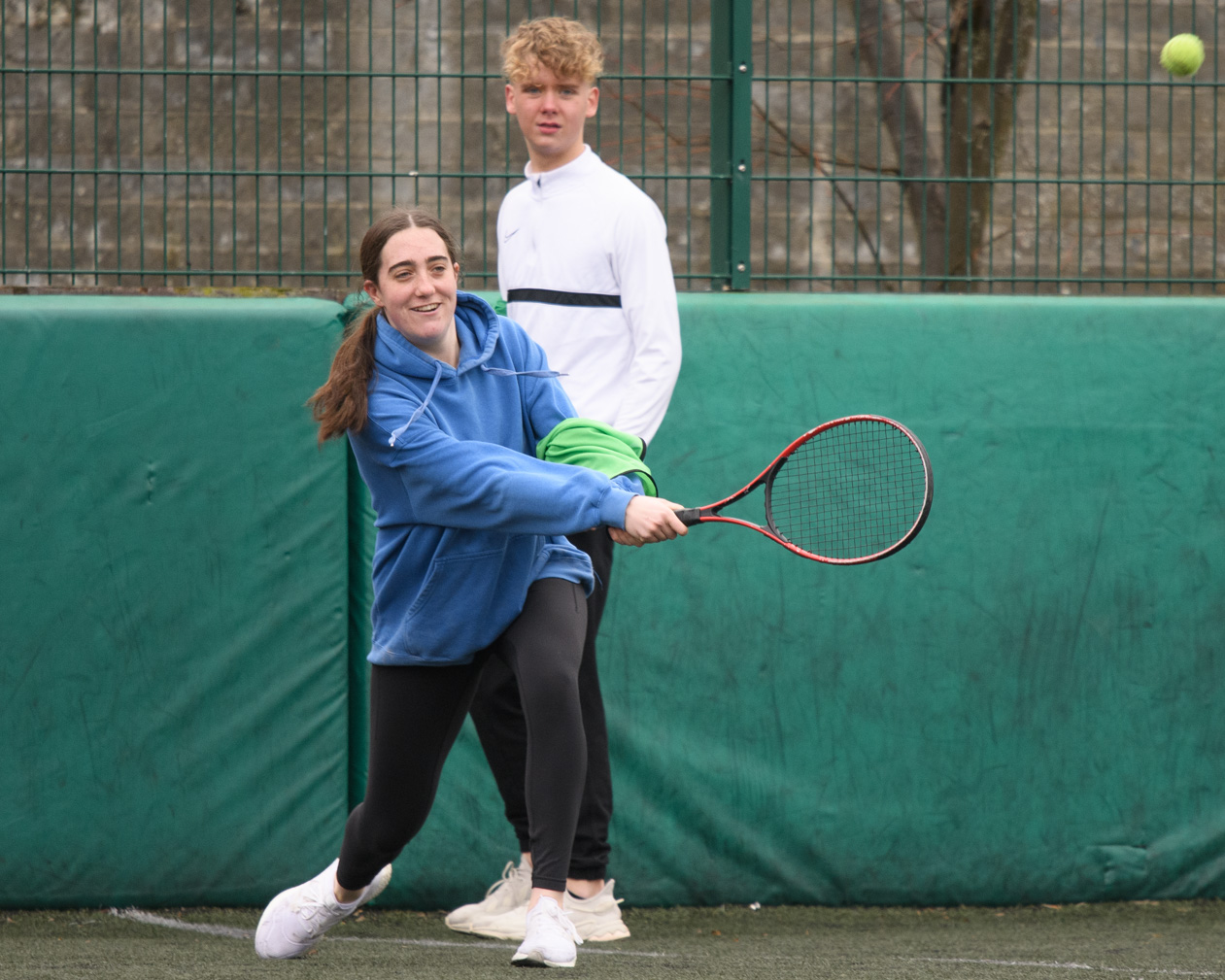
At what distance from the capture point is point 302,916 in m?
3.02

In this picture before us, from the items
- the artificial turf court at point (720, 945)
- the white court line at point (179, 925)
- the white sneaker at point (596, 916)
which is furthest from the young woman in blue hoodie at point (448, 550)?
the white court line at point (179, 925)

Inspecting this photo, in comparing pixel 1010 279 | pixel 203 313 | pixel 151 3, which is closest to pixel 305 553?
pixel 203 313

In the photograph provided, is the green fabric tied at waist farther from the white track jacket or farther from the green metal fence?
the green metal fence

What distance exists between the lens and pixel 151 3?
4.39m

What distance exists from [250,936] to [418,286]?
72.2 inches

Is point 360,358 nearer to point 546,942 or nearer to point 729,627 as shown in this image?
point 546,942

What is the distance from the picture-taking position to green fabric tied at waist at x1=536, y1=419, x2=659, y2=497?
2.87 meters

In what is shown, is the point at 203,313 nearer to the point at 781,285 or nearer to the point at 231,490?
the point at 231,490

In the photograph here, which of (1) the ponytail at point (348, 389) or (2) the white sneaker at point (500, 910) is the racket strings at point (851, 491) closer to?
(2) the white sneaker at point (500, 910)

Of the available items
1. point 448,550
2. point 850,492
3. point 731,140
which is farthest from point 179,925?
point 731,140

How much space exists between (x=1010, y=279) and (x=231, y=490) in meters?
2.38

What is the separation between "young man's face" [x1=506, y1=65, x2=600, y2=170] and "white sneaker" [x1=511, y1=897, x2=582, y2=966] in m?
1.77

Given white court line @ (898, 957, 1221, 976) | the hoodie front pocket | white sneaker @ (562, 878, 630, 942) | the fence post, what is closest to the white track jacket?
the hoodie front pocket

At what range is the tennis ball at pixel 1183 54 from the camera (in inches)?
169
